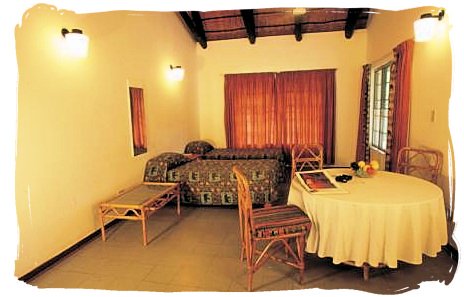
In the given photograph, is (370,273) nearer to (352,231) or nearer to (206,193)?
(352,231)

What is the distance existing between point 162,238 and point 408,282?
2.08 metres

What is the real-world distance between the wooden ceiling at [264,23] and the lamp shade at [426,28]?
2.60m

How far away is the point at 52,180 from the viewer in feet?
7.83

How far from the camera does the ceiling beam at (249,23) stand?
4812 millimetres

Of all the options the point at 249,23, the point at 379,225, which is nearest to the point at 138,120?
the point at 249,23

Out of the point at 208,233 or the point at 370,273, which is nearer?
the point at 370,273

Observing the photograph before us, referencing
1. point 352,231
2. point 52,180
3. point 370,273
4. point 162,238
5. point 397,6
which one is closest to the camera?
point 397,6

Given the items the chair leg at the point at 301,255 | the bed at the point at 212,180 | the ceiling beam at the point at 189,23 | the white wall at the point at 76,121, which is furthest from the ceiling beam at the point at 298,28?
the chair leg at the point at 301,255

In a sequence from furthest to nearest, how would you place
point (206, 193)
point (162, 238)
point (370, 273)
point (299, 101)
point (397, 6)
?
point (299, 101), point (206, 193), point (162, 238), point (370, 273), point (397, 6)

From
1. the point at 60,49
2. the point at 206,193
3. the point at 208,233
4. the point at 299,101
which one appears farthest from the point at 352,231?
the point at 299,101

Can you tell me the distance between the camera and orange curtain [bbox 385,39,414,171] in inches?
128

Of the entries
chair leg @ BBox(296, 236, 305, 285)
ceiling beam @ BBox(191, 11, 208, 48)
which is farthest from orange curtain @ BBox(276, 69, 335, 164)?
chair leg @ BBox(296, 236, 305, 285)

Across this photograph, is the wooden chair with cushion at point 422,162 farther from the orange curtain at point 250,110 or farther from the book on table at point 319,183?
the orange curtain at point 250,110

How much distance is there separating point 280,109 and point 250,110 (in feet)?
2.03
